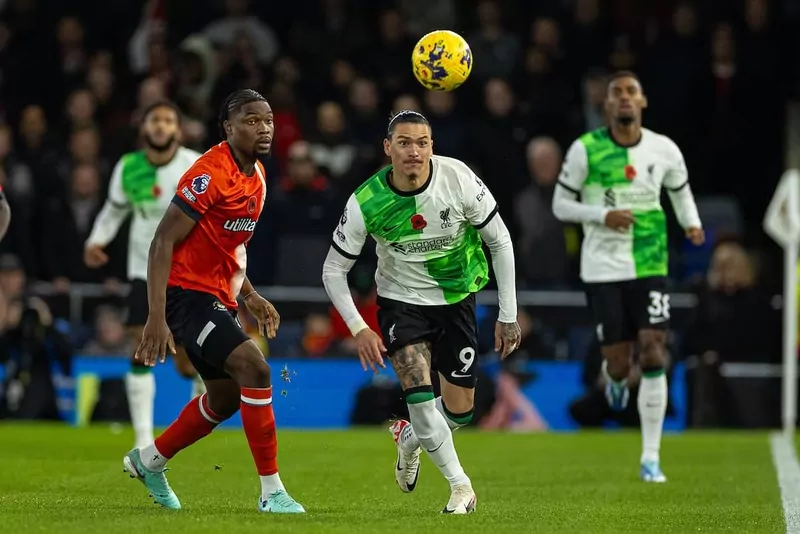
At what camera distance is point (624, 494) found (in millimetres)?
10812

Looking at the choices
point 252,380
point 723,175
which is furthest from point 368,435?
point 252,380

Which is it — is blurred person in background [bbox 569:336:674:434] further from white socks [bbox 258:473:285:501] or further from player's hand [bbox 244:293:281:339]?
white socks [bbox 258:473:285:501]

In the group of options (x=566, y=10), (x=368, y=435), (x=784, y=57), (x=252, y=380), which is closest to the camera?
(x=252, y=380)

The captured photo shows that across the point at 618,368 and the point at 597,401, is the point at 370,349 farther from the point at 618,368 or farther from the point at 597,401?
the point at 597,401

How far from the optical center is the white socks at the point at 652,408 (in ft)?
40.1

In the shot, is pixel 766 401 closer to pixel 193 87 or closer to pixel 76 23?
pixel 193 87

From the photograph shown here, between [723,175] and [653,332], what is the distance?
8.94 meters

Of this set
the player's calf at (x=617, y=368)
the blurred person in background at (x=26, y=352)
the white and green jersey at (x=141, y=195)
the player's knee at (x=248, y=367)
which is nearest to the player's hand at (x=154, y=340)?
the player's knee at (x=248, y=367)

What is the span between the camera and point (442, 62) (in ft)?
34.5

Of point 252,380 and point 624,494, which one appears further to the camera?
point 624,494

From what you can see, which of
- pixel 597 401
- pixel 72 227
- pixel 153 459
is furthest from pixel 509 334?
pixel 72 227

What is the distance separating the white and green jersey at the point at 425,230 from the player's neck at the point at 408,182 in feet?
0.08

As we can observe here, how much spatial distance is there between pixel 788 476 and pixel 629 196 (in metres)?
2.53

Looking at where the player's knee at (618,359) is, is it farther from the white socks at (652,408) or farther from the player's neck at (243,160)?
the player's neck at (243,160)
